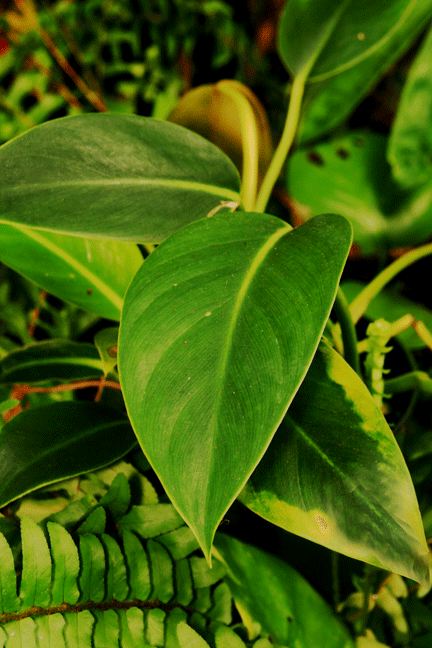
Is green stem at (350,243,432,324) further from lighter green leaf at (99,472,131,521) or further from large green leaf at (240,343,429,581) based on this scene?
lighter green leaf at (99,472,131,521)

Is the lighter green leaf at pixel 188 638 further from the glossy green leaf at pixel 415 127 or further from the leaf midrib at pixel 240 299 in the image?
the glossy green leaf at pixel 415 127

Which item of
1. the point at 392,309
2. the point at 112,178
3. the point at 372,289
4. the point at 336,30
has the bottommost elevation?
the point at 392,309

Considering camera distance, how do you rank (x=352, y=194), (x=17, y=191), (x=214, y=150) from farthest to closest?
1. (x=352, y=194)
2. (x=214, y=150)
3. (x=17, y=191)

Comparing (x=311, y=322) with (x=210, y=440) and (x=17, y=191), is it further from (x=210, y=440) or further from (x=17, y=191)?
(x=17, y=191)

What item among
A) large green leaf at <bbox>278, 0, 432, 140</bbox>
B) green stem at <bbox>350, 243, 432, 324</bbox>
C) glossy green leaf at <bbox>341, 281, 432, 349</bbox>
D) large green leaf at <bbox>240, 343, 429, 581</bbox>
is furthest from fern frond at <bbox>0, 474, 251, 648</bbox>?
large green leaf at <bbox>278, 0, 432, 140</bbox>

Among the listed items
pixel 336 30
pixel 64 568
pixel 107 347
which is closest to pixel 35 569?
pixel 64 568

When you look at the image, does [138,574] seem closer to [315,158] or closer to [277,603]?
[277,603]

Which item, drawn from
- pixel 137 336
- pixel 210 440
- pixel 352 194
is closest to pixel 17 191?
pixel 137 336
